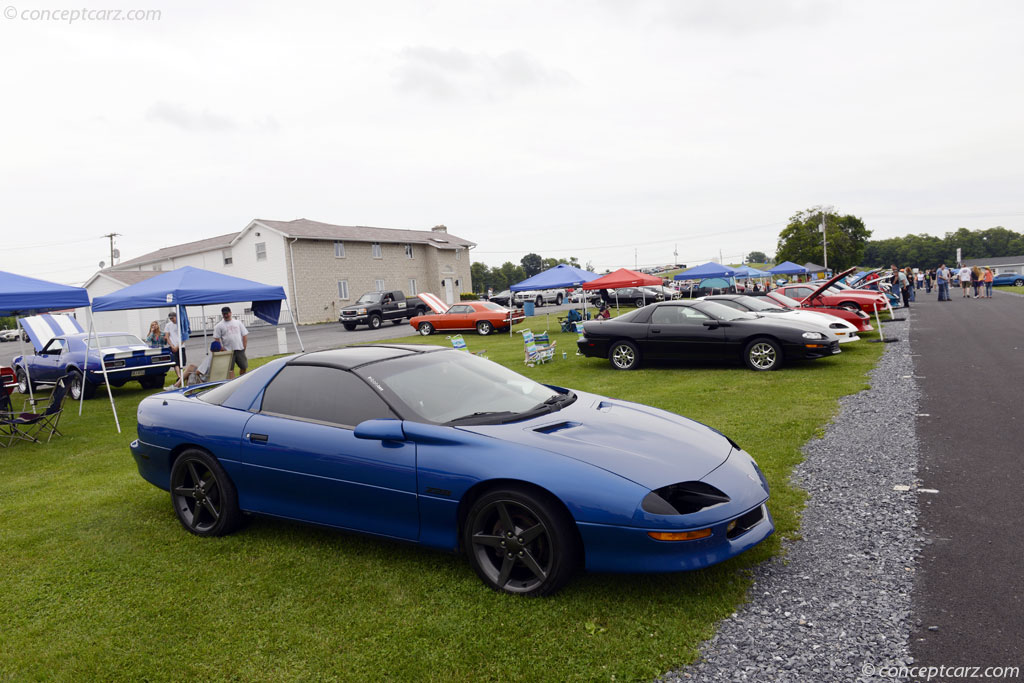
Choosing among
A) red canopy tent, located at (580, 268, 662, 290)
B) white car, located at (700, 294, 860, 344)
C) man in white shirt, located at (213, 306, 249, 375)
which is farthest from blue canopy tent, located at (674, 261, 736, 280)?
man in white shirt, located at (213, 306, 249, 375)

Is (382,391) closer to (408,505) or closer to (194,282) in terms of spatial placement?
(408,505)

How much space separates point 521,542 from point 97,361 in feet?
41.3

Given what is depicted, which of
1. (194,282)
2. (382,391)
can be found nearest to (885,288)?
(194,282)

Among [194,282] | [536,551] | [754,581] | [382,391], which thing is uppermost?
[194,282]

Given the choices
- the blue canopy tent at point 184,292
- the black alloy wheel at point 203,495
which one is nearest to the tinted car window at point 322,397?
the black alloy wheel at point 203,495

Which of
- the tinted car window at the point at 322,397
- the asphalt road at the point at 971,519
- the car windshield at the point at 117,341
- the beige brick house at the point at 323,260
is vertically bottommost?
the asphalt road at the point at 971,519

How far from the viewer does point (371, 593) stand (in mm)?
3559

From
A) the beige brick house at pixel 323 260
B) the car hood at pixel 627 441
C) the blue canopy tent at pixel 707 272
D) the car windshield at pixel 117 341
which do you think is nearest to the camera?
the car hood at pixel 627 441

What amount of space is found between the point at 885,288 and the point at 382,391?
2595 cm

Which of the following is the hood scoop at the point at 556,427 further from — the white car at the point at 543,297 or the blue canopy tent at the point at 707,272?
the white car at the point at 543,297

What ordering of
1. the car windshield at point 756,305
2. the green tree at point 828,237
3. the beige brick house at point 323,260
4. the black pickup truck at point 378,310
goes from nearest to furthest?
the car windshield at point 756,305, the black pickup truck at point 378,310, the beige brick house at point 323,260, the green tree at point 828,237

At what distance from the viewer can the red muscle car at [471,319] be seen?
24.9 m

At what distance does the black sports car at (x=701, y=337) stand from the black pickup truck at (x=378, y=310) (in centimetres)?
1978
